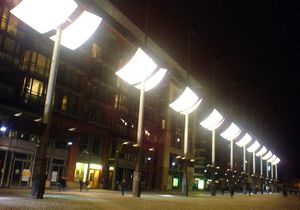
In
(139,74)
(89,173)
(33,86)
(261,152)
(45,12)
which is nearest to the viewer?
(45,12)

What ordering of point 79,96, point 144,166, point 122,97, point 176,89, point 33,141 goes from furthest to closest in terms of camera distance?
point 176,89, point 144,166, point 122,97, point 79,96, point 33,141

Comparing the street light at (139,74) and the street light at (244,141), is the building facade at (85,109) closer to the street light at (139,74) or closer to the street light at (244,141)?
the street light at (139,74)

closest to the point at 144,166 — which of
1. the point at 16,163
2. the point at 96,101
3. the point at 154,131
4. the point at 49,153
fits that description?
the point at 154,131

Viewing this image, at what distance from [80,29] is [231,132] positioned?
46.9 m

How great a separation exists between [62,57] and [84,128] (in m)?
9.55

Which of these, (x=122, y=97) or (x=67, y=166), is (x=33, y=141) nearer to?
(x=67, y=166)

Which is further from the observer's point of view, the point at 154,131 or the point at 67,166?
A: the point at 154,131

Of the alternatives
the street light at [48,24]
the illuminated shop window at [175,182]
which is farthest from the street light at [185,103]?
the illuminated shop window at [175,182]

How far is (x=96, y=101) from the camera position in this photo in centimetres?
4959

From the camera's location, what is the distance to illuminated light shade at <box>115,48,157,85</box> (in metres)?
33.6

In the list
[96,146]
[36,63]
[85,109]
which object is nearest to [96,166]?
[96,146]

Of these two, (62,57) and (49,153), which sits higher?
(62,57)

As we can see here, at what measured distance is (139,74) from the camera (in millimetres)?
35219

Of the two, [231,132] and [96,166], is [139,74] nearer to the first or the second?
[96,166]
